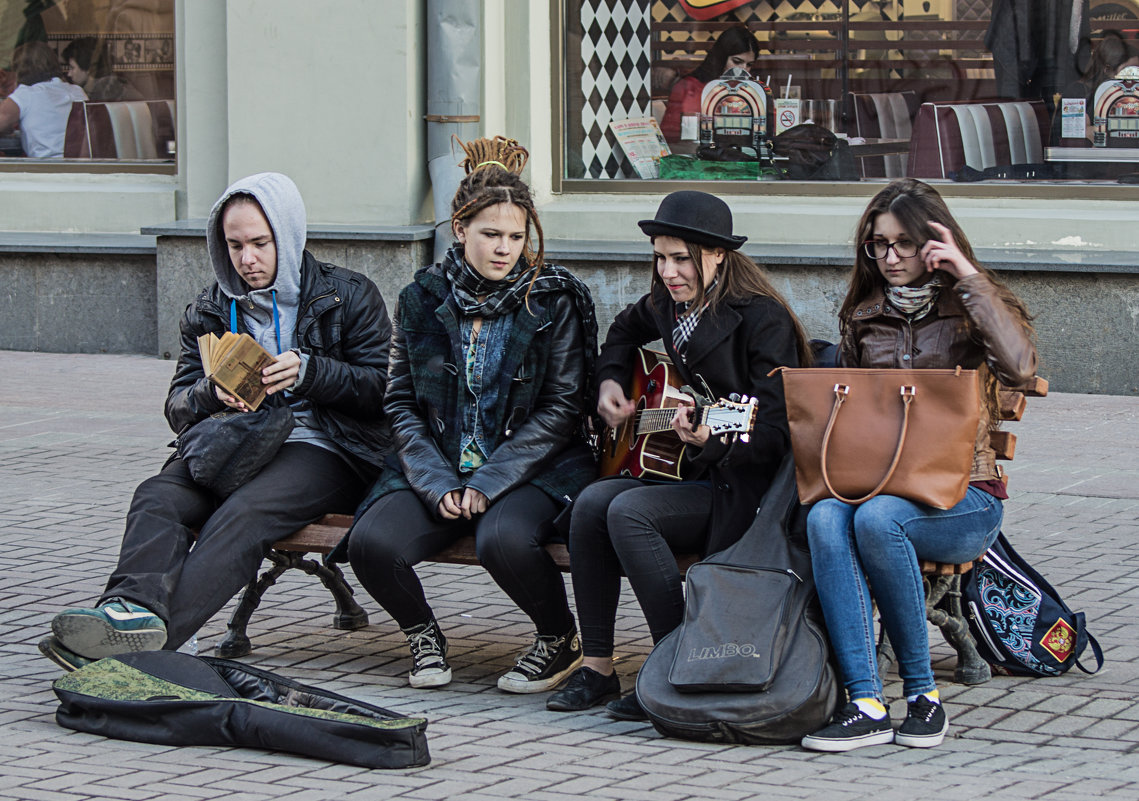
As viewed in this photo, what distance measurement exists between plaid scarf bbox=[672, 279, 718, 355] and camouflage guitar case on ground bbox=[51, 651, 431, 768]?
4.14 feet

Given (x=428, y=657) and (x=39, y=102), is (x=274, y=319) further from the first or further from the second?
(x=39, y=102)

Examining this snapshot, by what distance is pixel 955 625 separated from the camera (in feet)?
14.2

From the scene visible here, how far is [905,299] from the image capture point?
4180 mm

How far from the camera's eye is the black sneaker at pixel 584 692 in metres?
4.29

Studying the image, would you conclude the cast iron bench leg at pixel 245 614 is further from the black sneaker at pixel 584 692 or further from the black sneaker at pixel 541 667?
the black sneaker at pixel 584 692

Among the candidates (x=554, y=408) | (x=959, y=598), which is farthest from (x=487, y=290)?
(x=959, y=598)

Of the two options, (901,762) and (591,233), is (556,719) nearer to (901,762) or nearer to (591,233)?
(901,762)

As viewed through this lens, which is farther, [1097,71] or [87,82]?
[87,82]

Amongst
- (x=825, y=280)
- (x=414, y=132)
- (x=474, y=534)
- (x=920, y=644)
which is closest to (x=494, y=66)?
(x=414, y=132)

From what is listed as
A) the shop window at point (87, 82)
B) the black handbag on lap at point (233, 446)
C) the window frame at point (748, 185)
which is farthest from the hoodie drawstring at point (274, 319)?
the shop window at point (87, 82)

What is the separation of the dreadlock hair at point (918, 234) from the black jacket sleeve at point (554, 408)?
2.68 ft

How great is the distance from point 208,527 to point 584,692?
1182mm

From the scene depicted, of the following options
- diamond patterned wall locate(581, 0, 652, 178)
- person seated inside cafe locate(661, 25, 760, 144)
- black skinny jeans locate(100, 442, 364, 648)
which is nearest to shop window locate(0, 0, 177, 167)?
diamond patterned wall locate(581, 0, 652, 178)

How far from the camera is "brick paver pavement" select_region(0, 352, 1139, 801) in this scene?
11.9 ft
